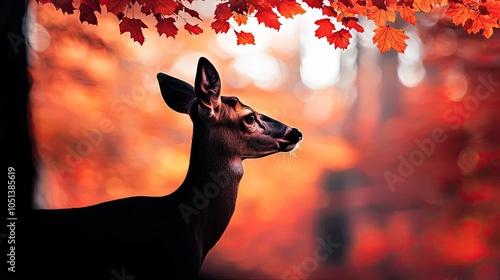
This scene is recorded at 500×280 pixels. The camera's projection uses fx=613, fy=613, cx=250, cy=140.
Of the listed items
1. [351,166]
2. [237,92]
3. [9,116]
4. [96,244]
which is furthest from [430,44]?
[96,244]

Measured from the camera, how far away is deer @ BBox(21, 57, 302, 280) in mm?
3484

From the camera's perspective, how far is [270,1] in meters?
4.64

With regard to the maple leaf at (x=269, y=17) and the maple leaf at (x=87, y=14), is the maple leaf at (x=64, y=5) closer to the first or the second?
the maple leaf at (x=87, y=14)

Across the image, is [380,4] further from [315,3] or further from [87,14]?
[87,14]

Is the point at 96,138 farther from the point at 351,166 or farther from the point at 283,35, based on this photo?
the point at 351,166

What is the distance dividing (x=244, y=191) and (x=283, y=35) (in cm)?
247

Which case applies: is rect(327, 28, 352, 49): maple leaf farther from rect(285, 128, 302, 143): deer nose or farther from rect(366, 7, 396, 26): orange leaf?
rect(285, 128, 302, 143): deer nose

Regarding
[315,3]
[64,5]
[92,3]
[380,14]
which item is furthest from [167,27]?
[380,14]

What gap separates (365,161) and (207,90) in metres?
6.24

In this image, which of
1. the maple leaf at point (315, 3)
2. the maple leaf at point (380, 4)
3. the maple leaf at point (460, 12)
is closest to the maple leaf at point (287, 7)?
the maple leaf at point (315, 3)

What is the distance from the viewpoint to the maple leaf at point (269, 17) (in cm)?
454

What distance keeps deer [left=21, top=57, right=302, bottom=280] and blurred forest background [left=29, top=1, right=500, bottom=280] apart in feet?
17.0

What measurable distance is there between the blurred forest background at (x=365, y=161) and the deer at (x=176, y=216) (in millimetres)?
5189

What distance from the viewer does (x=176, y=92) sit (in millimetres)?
3973
